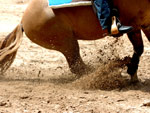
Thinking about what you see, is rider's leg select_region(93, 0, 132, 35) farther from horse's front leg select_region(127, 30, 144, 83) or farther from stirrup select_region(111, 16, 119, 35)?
horse's front leg select_region(127, 30, 144, 83)

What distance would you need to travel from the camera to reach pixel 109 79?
5152mm

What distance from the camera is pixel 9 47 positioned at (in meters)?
5.83

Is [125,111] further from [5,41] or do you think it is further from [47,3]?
[5,41]

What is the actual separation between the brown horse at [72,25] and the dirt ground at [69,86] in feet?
1.27

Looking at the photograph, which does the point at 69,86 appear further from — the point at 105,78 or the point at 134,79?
the point at 134,79

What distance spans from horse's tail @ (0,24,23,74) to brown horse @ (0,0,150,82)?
0.73 feet

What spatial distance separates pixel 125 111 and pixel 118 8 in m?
1.65

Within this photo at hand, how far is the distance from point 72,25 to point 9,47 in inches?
44.8

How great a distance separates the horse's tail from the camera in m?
5.80

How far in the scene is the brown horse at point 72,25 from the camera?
16.4 feet

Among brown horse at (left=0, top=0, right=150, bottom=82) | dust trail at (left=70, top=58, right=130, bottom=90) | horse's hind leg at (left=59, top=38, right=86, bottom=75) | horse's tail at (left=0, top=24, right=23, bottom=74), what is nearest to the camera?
brown horse at (left=0, top=0, right=150, bottom=82)

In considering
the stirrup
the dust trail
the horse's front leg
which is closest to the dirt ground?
the dust trail

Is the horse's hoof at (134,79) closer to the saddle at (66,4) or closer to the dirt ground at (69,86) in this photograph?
the dirt ground at (69,86)

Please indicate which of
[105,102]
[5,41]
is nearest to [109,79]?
[105,102]
